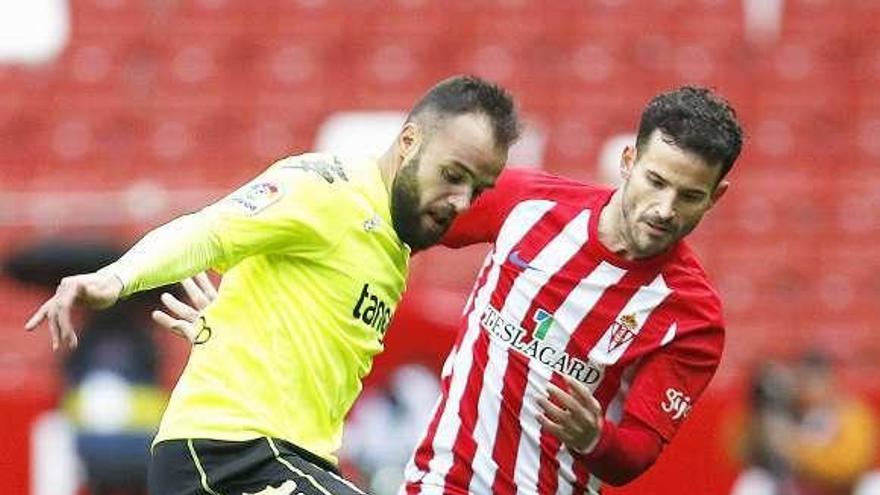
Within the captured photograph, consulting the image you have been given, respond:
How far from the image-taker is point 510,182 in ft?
17.7

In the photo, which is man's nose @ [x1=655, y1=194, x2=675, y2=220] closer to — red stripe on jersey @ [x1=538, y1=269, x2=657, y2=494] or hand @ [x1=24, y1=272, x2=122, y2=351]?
red stripe on jersey @ [x1=538, y1=269, x2=657, y2=494]

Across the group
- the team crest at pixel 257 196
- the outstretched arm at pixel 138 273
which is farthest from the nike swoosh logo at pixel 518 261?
the outstretched arm at pixel 138 273

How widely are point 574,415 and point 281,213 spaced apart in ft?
2.81

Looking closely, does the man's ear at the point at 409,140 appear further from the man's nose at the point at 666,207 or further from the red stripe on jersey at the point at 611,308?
the red stripe on jersey at the point at 611,308

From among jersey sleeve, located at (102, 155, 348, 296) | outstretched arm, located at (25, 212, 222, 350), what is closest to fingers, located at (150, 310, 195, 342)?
jersey sleeve, located at (102, 155, 348, 296)

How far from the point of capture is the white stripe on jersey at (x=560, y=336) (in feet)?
17.0

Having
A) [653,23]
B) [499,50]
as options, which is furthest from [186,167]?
[653,23]

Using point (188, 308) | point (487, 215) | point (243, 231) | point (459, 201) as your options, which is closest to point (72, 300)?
point (243, 231)

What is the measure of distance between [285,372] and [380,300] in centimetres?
31

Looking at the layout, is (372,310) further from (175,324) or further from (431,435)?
(431,435)

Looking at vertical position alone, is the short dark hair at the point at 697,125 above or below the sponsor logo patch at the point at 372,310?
above

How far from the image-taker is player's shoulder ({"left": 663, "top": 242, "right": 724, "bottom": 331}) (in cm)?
516

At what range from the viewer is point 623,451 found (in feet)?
16.5

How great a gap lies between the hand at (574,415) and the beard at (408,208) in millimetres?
466
